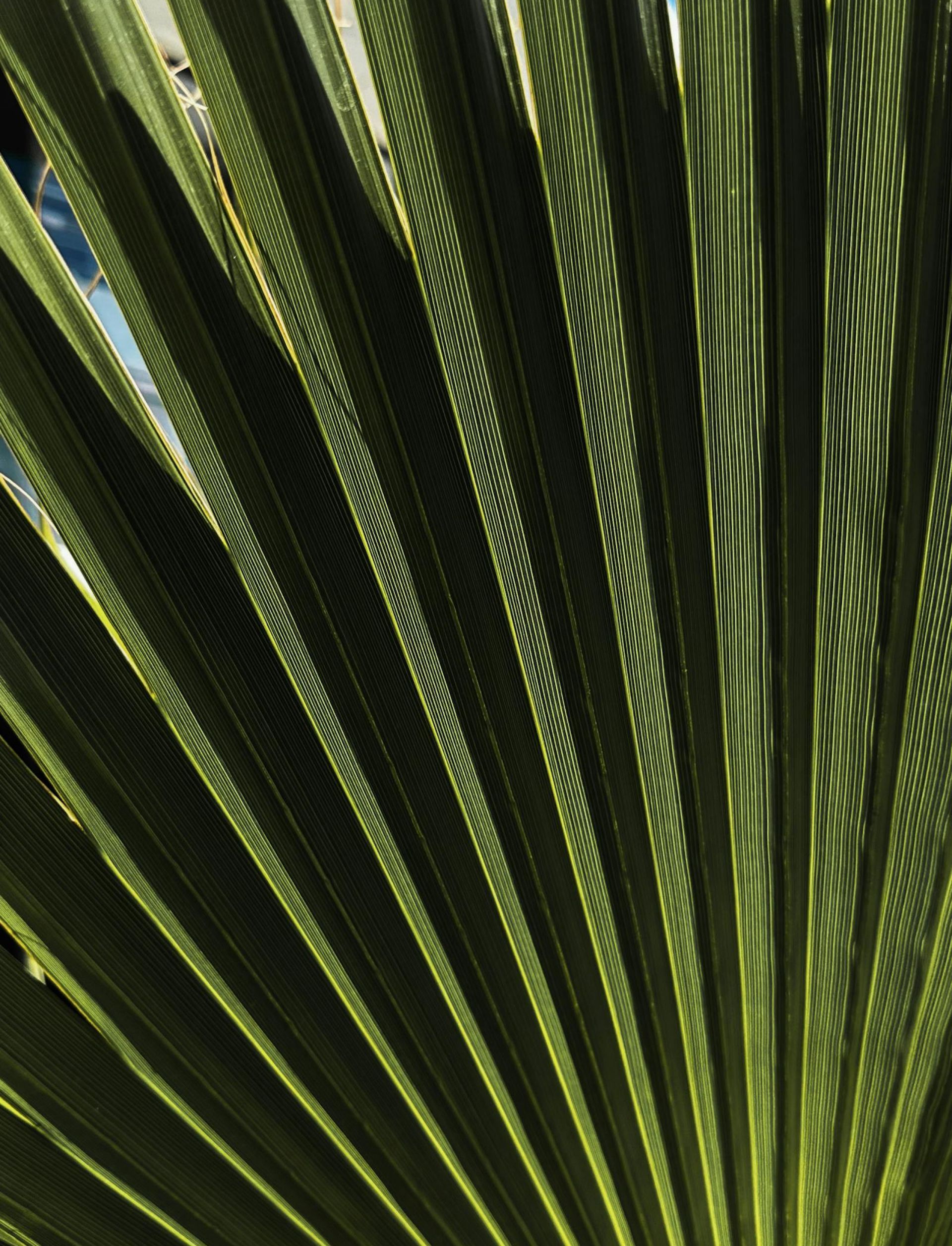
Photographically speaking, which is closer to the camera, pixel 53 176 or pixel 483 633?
pixel 483 633

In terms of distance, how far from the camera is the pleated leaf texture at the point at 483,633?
3.16 ft

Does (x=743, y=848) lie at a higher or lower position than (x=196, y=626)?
higher

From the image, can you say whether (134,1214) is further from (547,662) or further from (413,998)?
(547,662)

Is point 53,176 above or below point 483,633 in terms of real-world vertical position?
above

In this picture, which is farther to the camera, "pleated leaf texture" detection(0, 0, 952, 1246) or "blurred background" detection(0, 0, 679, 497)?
"blurred background" detection(0, 0, 679, 497)

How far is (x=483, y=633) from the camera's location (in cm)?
124

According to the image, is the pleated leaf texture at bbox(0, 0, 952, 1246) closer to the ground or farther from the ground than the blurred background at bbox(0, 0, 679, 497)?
closer to the ground

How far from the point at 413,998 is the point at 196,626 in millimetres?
766

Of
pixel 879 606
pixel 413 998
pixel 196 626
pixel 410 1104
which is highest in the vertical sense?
pixel 879 606

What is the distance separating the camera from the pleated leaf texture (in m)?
0.96

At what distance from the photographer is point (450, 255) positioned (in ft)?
3.34

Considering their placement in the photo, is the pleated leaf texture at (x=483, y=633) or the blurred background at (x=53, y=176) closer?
the pleated leaf texture at (x=483, y=633)

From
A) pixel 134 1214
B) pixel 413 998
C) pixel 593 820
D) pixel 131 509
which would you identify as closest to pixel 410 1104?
pixel 413 998

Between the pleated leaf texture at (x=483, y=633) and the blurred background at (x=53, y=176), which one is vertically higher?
the blurred background at (x=53, y=176)
